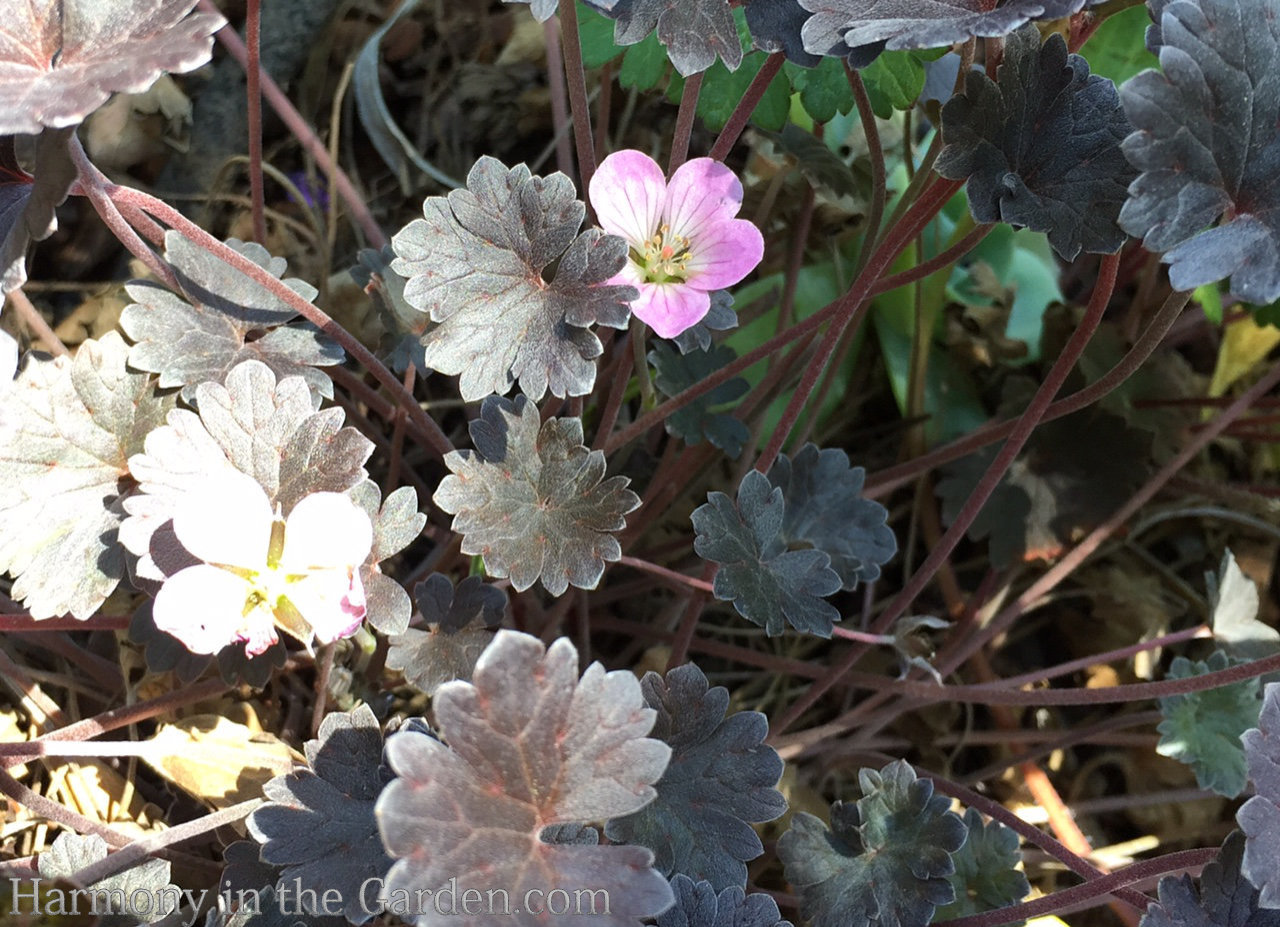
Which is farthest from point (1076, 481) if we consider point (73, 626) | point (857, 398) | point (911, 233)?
point (73, 626)

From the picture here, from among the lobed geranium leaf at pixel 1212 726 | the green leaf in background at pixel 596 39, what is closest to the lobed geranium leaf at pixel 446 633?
the green leaf in background at pixel 596 39

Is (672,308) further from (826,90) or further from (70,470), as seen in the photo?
(70,470)

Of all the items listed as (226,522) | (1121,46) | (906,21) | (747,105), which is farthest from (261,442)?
(1121,46)

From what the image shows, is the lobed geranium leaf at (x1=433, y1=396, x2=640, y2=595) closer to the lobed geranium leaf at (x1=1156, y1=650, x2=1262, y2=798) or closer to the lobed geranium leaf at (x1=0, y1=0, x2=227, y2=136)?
the lobed geranium leaf at (x1=0, y1=0, x2=227, y2=136)

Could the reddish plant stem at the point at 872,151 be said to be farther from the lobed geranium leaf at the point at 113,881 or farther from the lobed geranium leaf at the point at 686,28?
the lobed geranium leaf at the point at 113,881

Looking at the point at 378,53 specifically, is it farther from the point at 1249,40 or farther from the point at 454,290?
the point at 1249,40

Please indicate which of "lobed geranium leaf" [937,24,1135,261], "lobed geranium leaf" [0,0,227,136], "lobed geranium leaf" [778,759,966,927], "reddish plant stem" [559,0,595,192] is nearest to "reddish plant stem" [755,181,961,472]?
"lobed geranium leaf" [937,24,1135,261]
